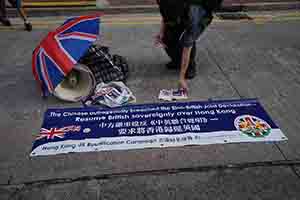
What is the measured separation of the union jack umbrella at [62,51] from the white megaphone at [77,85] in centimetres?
24

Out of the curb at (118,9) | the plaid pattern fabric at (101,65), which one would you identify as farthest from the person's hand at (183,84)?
the curb at (118,9)

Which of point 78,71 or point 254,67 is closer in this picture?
point 78,71

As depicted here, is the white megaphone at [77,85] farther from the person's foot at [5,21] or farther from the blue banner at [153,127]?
the person's foot at [5,21]

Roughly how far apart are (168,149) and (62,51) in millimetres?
1693

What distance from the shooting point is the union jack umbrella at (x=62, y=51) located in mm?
3480

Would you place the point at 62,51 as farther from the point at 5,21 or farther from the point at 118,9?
the point at 118,9

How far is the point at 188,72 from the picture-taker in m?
4.39

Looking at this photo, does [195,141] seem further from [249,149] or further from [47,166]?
[47,166]

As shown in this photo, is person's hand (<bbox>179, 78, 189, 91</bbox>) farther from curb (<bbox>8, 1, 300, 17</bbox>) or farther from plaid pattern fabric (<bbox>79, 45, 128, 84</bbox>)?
curb (<bbox>8, 1, 300, 17</bbox>)

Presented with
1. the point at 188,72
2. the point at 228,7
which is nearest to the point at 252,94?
the point at 188,72

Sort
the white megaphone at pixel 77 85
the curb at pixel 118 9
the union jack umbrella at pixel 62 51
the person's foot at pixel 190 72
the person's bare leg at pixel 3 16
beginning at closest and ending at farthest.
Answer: the union jack umbrella at pixel 62 51, the white megaphone at pixel 77 85, the person's foot at pixel 190 72, the person's bare leg at pixel 3 16, the curb at pixel 118 9

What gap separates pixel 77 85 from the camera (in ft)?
13.0

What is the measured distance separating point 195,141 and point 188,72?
1.49 metres

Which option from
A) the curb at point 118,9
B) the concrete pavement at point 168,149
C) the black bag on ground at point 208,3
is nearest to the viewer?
the concrete pavement at point 168,149
